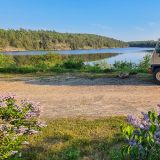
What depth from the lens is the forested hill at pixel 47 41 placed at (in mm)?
145500

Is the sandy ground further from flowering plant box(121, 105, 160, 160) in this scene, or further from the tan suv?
flowering plant box(121, 105, 160, 160)

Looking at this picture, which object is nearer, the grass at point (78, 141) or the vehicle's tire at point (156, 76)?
the grass at point (78, 141)

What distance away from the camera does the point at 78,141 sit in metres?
7.09

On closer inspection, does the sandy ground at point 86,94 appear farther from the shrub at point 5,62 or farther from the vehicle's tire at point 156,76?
the shrub at point 5,62

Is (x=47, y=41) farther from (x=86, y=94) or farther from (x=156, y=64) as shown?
(x=86, y=94)

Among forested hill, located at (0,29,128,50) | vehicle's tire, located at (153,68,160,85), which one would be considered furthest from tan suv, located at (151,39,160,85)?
forested hill, located at (0,29,128,50)

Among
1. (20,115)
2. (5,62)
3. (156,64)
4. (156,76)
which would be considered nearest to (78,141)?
(20,115)

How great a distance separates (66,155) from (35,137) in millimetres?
1254

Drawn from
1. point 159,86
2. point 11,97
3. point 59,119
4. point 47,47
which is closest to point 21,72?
point 159,86

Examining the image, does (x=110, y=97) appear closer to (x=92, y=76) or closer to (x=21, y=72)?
(x=92, y=76)

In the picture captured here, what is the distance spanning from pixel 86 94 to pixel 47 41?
150m

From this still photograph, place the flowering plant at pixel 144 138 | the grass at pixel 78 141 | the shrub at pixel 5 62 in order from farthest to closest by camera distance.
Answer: the shrub at pixel 5 62, the grass at pixel 78 141, the flowering plant at pixel 144 138

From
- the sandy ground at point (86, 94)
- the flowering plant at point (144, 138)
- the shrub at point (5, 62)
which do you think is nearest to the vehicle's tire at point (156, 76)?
the sandy ground at point (86, 94)

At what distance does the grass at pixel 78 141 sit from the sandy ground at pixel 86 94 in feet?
3.14
